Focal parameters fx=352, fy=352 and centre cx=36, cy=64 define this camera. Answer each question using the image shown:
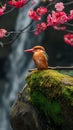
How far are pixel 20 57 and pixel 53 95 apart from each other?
6.59 m

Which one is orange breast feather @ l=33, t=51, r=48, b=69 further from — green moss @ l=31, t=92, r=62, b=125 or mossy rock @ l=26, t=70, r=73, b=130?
green moss @ l=31, t=92, r=62, b=125

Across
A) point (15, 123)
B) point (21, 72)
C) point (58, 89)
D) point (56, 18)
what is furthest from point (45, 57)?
point (21, 72)

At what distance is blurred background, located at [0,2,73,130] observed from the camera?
9.79 metres

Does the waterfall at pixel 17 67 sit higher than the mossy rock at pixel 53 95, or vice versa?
the mossy rock at pixel 53 95

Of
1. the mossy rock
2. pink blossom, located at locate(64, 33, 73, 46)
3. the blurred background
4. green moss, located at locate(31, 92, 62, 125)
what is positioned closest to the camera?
the mossy rock

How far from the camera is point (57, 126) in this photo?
4254 millimetres

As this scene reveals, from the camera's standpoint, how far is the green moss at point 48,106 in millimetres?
4117

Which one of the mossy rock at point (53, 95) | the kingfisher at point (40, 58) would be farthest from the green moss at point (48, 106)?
the kingfisher at point (40, 58)

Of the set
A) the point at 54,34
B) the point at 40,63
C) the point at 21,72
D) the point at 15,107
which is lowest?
the point at 21,72

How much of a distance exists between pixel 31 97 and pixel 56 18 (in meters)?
2.80

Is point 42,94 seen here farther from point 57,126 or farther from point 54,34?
point 54,34

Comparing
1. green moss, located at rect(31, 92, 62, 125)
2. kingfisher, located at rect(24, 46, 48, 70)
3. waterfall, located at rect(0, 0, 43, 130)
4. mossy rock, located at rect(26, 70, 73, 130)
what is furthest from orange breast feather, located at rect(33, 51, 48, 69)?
waterfall, located at rect(0, 0, 43, 130)

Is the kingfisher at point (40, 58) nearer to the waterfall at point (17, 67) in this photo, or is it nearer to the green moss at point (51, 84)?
the green moss at point (51, 84)

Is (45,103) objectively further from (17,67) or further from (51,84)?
(17,67)
